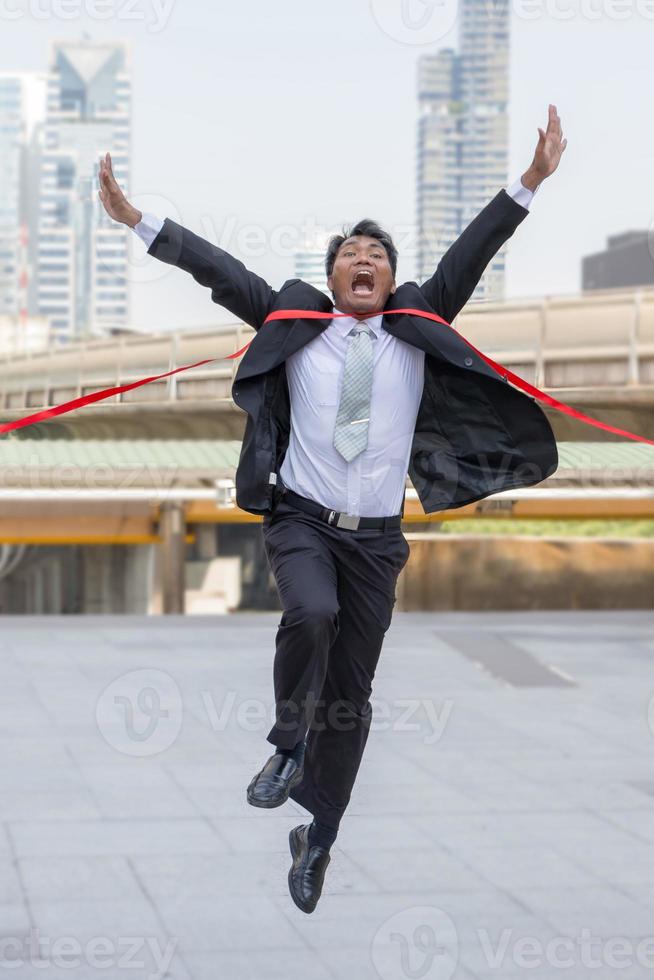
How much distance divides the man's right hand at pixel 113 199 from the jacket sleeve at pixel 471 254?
995mm

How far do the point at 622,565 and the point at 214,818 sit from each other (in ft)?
52.9

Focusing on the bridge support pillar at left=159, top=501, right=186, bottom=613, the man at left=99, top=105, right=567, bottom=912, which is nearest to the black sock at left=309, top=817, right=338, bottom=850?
the man at left=99, top=105, right=567, bottom=912

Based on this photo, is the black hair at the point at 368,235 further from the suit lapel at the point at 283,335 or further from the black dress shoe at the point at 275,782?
the black dress shoe at the point at 275,782

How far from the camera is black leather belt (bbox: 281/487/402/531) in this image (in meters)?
4.42

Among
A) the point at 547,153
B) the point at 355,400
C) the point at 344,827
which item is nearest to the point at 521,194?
the point at 547,153

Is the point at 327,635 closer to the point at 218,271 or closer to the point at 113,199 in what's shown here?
the point at 218,271

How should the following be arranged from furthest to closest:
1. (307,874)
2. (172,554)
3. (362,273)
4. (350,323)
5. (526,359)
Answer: (172,554) < (526,359) < (307,874) < (350,323) < (362,273)

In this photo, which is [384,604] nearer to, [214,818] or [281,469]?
[281,469]

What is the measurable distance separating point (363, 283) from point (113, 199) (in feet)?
2.74

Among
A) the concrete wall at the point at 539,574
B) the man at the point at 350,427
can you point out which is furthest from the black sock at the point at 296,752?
the concrete wall at the point at 539,574

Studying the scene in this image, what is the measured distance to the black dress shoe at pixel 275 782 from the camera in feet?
14.0

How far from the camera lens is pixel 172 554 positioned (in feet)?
80.6

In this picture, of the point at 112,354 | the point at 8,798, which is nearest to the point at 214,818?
the point at 8,798

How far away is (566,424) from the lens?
8.13 meters
